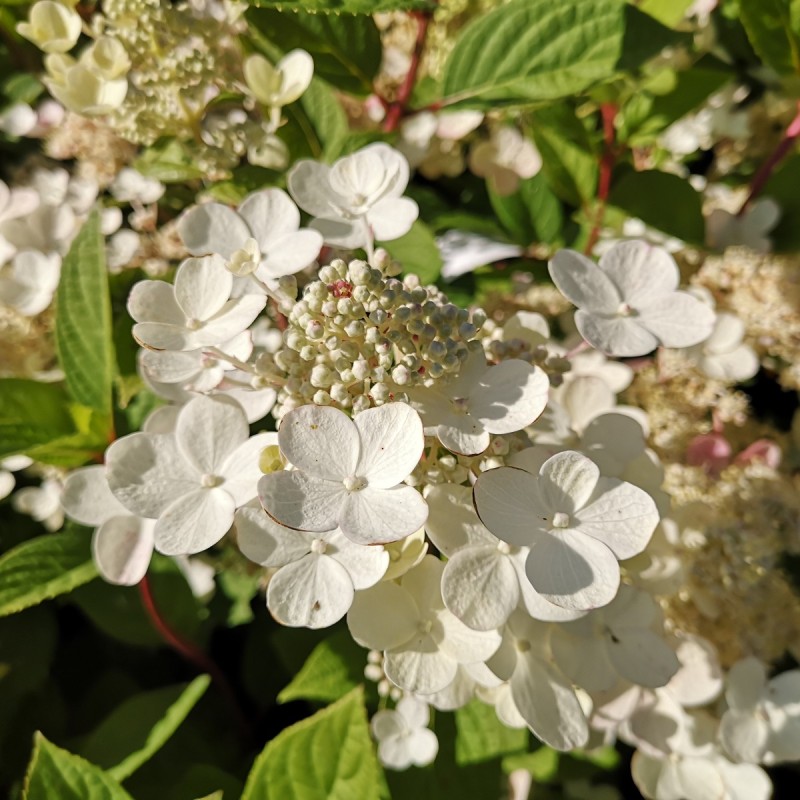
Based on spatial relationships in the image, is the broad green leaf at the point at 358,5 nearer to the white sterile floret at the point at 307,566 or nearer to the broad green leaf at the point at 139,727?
the white sterile floret at the point at 307,566

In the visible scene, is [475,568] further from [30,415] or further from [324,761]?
[30,415]

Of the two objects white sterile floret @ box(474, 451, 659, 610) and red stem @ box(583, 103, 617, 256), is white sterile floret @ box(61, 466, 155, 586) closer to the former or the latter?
white sterile floret @ box(474, 451, 659, 610)

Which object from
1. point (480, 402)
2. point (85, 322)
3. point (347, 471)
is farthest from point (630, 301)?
point (85, 322)

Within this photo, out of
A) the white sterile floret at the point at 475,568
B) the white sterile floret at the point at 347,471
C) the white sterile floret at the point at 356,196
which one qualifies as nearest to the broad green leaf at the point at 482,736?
the white sterile floret at the point at 475,568

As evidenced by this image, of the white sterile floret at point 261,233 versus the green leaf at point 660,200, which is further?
the green leaf at point 660,200

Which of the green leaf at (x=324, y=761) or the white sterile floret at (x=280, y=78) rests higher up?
the white sterile floret at (x=280, y=78)

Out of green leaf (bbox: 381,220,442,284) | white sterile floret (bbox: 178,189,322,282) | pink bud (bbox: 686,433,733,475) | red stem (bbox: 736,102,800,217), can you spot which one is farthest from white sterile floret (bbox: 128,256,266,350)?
red stem (bbox: 736,102,800,217)
